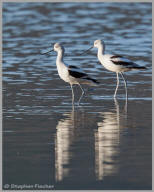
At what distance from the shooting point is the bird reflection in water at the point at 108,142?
8906 millimetres

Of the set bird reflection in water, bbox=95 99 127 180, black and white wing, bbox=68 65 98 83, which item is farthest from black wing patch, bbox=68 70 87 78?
bird reflection in water, bbox=95 99 127 180

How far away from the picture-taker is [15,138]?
35.3 ft

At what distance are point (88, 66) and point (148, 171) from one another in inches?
412

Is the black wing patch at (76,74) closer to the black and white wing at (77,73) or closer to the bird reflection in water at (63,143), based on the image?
the black and white wing at (77,73)

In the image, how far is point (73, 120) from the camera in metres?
12.3

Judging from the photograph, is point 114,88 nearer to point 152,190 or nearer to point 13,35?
point 152,190

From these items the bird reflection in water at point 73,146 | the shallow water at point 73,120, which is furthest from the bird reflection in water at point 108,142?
the bird reflection in water at point 73,146

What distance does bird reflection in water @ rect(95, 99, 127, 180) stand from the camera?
8906 mm

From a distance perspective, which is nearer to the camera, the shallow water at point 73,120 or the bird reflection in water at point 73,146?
the shallow water at point 73,120

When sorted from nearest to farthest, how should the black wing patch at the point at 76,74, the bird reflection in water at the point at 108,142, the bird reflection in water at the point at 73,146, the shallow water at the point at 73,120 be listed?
1. the shallow water at the point at 73,120
2. the bird reflection in water at the point at 73,146
3. the bird reflection in water at the point at 108,142
4. the black wing patch at the point at 76,74

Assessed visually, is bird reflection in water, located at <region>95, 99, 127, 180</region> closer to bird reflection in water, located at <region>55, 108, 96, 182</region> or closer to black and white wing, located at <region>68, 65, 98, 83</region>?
bird reflection in water, located at <region>55, 108, 96, 182</region>

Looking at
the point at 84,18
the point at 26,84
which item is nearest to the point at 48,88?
the point at 26,84

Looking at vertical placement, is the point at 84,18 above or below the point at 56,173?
above

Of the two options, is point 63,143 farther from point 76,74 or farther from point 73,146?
point 76,74
